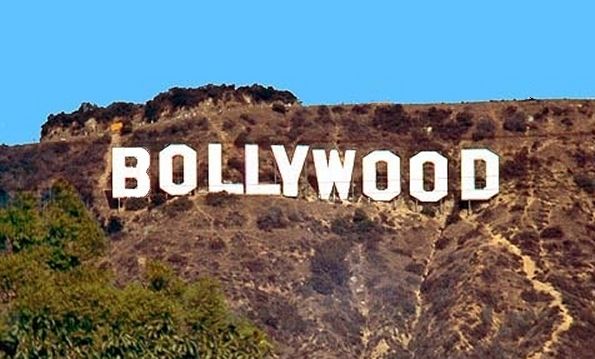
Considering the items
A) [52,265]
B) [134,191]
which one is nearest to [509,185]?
[134,191]

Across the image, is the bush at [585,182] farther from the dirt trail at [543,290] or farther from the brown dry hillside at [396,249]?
the dirt trail at [543,290]

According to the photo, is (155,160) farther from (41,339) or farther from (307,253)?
(41,339)

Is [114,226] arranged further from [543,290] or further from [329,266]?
[543,290]

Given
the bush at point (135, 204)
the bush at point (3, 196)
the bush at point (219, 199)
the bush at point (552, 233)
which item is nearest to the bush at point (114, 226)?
the bush at point (135, 204)

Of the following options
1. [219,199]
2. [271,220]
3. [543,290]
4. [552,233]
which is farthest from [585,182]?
[219,199]

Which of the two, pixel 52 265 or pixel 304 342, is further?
pixel 304 342

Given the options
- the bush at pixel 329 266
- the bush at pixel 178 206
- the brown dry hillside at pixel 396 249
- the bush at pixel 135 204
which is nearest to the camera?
the brown dry hillside at pixel 396 249
